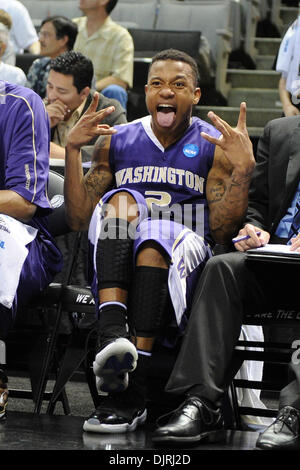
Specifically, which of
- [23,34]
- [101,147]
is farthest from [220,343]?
[23,34]

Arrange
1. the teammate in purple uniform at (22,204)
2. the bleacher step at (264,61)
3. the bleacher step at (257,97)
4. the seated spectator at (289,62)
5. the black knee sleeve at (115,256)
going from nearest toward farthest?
the black knee sleeve at (115,256), the teammate in purple uniform at (22,204), the seated spectator at (289,62), the bleacher step at (257,97), the bleacher step at (264,61)

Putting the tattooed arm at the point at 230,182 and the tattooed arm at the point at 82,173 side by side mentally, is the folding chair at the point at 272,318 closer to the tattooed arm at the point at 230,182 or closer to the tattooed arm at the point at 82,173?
the tattooed arm at the point at 230,182

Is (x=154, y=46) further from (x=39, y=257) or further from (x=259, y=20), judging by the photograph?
(x=39, y=257)

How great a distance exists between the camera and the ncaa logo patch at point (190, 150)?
2.92m

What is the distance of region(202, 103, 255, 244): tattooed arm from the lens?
109 inches

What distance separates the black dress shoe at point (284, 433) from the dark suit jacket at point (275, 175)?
32.4 inches

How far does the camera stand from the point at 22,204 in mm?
2791

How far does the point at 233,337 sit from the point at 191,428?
298 mm

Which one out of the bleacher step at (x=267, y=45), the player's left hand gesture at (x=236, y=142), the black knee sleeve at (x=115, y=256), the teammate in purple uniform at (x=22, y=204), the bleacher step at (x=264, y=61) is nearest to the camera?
the black knee sleeve at (x=115, y=256)

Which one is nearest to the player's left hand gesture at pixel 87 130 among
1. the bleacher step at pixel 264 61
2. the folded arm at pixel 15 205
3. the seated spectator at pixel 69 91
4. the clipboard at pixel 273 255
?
the folded arm at pixel 15 205

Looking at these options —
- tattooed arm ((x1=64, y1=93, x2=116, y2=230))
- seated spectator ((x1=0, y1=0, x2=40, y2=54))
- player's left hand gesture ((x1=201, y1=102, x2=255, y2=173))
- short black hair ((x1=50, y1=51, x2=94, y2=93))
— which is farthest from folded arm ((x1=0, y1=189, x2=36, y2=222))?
seated spectator ((x1=0, y1=0, x2=40, y2=54))

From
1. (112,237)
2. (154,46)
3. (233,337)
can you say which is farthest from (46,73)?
(233,337)

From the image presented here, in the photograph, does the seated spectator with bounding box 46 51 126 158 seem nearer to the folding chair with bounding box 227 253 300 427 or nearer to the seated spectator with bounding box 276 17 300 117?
the seated spectator with bounding box 276 17 300 117

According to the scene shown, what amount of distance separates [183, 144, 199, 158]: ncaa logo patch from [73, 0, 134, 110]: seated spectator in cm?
264
